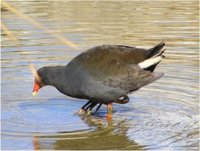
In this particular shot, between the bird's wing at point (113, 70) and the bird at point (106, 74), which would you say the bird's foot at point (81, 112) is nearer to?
the bird at point (106, 74)

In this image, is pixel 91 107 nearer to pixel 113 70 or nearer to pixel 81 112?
pixel 81 112

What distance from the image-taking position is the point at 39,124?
22.3 feet

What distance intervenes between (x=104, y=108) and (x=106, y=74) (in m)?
1.01

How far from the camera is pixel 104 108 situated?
7867mm

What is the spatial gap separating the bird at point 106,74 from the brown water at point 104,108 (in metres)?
0.36

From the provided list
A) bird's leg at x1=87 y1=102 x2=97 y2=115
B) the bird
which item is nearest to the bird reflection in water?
the bird

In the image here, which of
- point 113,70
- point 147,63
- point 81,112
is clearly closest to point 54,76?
point 81,112

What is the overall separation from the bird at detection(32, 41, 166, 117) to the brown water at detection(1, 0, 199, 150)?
0.36m

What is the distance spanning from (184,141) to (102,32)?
6.29 meters

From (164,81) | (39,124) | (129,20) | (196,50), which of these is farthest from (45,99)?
(129,20)

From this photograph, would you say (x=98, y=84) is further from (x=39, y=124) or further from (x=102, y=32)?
(x=102, y=32)

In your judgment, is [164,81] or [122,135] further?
[164,81]

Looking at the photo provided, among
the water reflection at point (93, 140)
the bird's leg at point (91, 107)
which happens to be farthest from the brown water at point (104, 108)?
the bird's leg at point (91, 107)

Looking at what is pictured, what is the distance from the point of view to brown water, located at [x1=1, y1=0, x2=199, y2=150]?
625 centimetres
